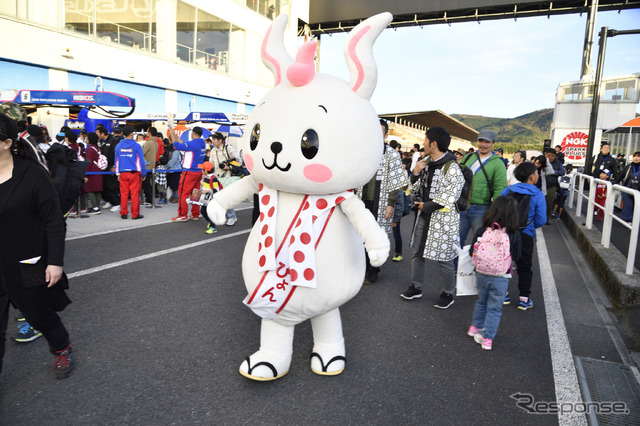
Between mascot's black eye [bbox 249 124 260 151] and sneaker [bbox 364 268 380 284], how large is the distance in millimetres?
2889

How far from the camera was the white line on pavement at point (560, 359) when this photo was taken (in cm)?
278

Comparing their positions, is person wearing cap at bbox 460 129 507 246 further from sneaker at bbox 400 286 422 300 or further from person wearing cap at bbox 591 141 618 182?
person wearing cap at bbox 591 141 618 182

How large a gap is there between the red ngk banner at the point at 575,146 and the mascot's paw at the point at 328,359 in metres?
20.0

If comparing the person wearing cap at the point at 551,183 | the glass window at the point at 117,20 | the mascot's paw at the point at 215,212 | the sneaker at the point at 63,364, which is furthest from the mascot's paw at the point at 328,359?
the glass window at the point at 117,20

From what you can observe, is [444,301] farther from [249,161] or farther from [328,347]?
[249,161]

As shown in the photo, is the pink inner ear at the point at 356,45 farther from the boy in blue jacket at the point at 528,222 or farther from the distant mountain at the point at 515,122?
the distant mountain at the point at 515,122

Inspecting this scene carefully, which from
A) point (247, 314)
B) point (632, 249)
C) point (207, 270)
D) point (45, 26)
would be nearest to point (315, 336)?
point (247, 314)

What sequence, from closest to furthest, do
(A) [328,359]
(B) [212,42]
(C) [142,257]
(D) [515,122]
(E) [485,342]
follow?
1. (A) [328,359]
2. (E) [485,342]
3. (C) [142,257]
4. (B) [212,42]
5. (D) [515,122]

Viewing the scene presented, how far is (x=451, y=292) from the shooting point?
459 centimetres

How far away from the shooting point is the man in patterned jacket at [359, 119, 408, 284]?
201 inches

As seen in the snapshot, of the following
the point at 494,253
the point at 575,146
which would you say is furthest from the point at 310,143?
the point at 575,146

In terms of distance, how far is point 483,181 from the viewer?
5.12 metres

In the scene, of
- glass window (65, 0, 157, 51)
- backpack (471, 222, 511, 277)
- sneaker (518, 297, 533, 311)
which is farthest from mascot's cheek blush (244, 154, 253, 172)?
glass window (65, 0, 157, 51)

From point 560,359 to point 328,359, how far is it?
1933 mm
